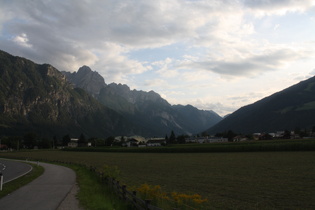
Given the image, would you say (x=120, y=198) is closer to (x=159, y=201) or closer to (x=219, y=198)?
(x=159, y=201)

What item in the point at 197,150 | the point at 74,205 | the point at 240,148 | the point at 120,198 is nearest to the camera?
the point at 74,205

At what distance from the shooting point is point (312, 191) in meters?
19.2

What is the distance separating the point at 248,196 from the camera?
59.8ft

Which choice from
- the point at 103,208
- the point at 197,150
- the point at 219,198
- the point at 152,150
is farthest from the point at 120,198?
the point at 152,150

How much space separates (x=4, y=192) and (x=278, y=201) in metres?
17.8

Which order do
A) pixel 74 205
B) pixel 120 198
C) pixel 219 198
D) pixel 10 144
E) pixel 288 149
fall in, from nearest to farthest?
1. pixel 74 205
2. pixel 120 198
3. pixel 219 198
4. pixel 288 149
5. pixel 10 144

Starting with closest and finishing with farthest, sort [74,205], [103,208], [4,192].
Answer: [103,208], [74,205], [4,192]

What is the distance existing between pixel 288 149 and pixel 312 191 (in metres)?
66.7

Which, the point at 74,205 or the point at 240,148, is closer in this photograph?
the point at 74,205

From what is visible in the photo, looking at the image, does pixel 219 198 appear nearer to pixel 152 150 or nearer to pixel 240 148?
pixel 240 148

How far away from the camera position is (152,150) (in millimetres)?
A: 118188

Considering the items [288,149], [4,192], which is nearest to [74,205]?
[4,192]

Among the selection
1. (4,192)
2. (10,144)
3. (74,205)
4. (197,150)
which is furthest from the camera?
(10,144)

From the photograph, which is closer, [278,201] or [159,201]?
[159,201]
